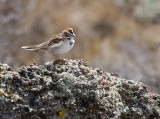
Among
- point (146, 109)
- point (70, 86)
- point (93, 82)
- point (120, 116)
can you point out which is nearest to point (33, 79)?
point (70, 86)

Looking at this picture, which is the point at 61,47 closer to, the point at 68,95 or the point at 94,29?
the point at 68,95

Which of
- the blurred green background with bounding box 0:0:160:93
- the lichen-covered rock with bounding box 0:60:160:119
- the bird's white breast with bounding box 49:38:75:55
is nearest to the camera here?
the lichen-covered rock with bounding box 0:60:160:119

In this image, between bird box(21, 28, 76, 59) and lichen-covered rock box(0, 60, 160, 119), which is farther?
bird box(21, 28, 76, 59)

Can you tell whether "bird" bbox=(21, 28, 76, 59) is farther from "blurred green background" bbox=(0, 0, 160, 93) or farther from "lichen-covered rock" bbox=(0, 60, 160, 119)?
"blurred green background" bbox=(0, 0, 160, 93)

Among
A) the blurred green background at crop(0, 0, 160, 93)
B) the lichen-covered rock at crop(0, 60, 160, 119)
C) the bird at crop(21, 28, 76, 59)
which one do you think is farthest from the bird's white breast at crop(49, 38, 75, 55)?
the blurred green background at crop(0, 0, 160, 93)

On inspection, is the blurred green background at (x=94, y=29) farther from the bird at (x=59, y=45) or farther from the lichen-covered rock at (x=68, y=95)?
the lichen-covered rock at (x=68, y=95)

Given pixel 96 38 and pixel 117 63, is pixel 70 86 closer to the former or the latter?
pixel 117 63
